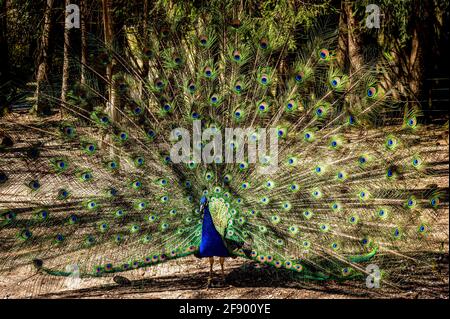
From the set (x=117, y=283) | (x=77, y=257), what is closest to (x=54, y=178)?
(x=77, y=257)

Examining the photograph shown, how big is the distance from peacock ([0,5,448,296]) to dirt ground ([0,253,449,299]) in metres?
0.16

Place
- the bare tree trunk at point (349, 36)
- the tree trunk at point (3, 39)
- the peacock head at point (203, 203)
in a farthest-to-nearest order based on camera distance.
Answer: the bare tree trunk at point (349, 36) < the tree trunk at point (3, 39) < the peacock head at point (203, 203)

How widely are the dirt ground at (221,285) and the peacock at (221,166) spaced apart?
6.4 inches

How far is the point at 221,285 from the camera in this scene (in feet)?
15.5

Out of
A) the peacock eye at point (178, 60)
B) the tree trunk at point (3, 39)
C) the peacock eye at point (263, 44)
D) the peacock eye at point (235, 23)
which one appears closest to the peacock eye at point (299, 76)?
the peacock eye at point (263, 44)

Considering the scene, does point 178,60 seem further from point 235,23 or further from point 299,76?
point 299,76

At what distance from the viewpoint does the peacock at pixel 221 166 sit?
4473 mm

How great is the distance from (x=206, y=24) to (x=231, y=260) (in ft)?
7.24

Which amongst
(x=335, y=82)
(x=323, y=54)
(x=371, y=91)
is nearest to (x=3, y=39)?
(x=323, y=54)

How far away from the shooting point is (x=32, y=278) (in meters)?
4.80

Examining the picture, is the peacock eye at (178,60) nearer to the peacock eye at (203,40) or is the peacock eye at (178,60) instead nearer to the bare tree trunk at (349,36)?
the peacock eye at (203,40)

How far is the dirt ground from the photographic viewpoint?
4.50 metres

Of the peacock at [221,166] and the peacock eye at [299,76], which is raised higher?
the peacock eye at [299,76]

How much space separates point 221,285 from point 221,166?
1026mm
